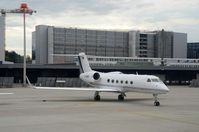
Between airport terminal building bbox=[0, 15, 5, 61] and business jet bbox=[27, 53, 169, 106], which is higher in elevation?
airport terminal building bbox=[0, 15, 5, 61]

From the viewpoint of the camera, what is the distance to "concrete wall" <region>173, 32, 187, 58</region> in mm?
161637

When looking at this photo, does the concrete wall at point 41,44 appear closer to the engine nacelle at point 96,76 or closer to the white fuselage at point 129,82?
the white fuselage at point 129,82

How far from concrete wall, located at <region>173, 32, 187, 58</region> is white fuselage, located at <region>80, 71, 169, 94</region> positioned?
413 feet

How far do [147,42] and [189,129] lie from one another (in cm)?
15101

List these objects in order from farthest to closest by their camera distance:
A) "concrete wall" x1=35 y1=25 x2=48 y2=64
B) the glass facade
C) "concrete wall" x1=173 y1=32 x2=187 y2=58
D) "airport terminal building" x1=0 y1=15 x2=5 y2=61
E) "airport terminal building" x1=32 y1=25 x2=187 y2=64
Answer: the glass facade, "concrete wall" x1=173 y1=32 x2=187 y2=58, "airport terminal building" x1=32 y1=25 x2=187 y2=64, "concrete wall" x1=35 y1=25 x2=48 y2=64, "airport terminal building" x1=0 y1=15 x2=5 y2=61

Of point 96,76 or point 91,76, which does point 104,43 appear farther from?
point 96,76

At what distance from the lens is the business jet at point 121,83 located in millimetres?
33406

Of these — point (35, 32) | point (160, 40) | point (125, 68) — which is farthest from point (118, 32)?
point (125, 68)

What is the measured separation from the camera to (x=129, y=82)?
36.4 meters

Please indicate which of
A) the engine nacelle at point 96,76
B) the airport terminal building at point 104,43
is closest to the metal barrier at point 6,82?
the engine nacelle at point 96,76

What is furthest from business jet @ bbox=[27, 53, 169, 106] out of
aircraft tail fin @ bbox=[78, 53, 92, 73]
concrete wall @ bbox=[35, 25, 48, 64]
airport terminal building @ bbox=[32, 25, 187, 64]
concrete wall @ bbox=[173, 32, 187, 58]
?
concrete wall @ bbox=[173, 32, 187, 58]

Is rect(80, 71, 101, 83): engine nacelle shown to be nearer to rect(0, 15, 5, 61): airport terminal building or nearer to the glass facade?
rect(0, 15, 5, 61): airport terminal building

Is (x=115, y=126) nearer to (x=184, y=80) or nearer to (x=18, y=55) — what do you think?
(x=184, y=80)

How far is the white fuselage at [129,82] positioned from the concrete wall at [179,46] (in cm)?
12577
